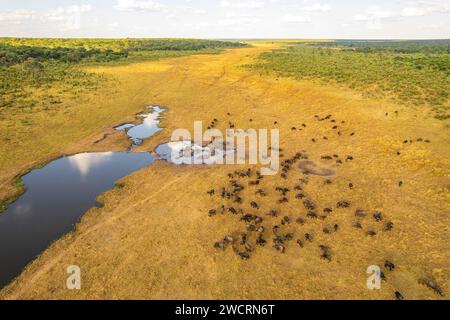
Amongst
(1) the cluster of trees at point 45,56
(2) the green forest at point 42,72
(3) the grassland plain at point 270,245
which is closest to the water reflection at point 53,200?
(3) the grassland plain at point 270,245

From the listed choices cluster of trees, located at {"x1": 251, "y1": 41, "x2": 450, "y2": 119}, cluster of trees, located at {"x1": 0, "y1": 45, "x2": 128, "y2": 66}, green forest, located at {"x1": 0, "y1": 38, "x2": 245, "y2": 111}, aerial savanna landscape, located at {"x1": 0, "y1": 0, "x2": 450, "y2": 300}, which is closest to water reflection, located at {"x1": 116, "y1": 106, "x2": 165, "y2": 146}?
aerial savanna landscape, located at {"x1": 0, "y1": 0, "x2": 450, "y2": 300}

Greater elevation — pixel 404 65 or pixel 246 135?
pixel 404 65

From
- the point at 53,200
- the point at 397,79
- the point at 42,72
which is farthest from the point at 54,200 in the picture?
the point at 42,72

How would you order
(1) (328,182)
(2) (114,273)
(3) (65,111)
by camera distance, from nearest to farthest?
(2) (114,273) < (1) (328,182) < (3) (65,111)

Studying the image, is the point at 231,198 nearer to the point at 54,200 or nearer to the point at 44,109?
the point at 54,200

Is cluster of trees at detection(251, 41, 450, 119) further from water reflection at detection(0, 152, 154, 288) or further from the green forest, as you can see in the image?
the green forest

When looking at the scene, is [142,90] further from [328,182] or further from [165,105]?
[328,182]

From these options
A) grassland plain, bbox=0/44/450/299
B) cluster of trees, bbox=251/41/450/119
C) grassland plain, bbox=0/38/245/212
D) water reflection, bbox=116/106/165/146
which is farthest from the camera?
cluster of trees, bbox=251/41/450/119

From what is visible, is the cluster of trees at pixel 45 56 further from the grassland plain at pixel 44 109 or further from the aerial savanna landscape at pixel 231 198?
the aerial savanna landscape at pixel 231 198
